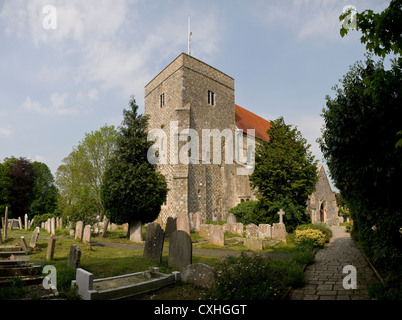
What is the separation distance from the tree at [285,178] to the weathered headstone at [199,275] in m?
11.1

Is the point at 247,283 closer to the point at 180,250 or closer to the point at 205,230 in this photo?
the point at 180,250

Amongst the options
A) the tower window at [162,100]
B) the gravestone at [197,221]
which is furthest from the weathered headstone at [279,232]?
the tower window at [162,100]

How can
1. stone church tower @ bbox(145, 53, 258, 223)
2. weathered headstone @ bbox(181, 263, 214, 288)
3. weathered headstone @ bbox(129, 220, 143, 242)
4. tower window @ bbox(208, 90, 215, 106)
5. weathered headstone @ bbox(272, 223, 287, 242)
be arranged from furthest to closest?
1. tower window @ bbox(208, 90, 215, 106)
2. stone church tower @ bbox(145, 53, 258, 223)
3. weathered headstone @ bbox(129, 220, 143, 242)
4. weathered headstone @ bbox(272, 223, 287, 242)
5. weathered headstone @ bbox(181, 263, 214, 288)

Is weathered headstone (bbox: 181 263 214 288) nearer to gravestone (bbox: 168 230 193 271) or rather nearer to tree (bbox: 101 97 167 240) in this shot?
gravestone (bbox: 168 230 193 271)

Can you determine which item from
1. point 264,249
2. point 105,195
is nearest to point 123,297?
point 264,249

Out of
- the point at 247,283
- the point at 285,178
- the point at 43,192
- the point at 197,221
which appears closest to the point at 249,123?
the point at 285,178

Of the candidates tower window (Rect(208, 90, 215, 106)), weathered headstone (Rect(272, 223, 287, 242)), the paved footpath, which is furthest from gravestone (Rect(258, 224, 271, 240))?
tower window (Rect(208, 90, 215, 106))

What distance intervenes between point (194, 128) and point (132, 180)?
33.5ft

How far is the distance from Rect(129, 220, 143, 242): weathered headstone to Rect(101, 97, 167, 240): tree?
116mm

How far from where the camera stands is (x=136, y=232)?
14.2m

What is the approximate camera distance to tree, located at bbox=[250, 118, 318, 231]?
53.2 feet

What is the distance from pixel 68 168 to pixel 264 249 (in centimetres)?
2422
